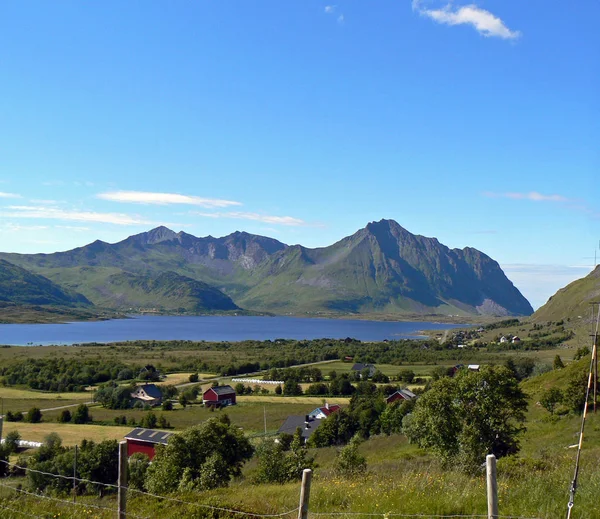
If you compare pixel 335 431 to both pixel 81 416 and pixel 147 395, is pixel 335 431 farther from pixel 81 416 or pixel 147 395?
pixel 147 395

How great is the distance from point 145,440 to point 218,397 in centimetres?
3094

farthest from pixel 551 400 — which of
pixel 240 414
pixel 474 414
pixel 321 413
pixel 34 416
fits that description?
pixel 34 416

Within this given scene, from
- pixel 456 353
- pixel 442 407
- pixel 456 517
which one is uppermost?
pixel 456 517

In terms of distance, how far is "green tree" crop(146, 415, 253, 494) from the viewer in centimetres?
2562

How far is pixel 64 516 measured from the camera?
→ 9273 millimetres

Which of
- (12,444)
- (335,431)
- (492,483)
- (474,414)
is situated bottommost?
(335,431)

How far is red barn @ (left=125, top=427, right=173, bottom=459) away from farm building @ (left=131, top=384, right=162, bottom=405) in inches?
1286

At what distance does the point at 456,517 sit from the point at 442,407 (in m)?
16.5

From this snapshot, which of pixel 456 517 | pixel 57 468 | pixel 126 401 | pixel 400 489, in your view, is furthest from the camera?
pixel 126 401

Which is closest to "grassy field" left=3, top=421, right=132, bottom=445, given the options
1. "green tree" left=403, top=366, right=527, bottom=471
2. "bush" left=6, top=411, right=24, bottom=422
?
"bush" left=6, top=411, right=24, bottom=422

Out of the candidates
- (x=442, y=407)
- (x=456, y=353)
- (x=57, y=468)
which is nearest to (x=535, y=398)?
(x=442, y=407)

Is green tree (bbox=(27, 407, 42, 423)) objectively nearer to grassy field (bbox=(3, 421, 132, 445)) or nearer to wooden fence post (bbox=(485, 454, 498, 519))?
grassy field (bbox=(3, 421, 132, 445))

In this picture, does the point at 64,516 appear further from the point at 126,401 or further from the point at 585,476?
the point at 126,401

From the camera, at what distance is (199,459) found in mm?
28047
